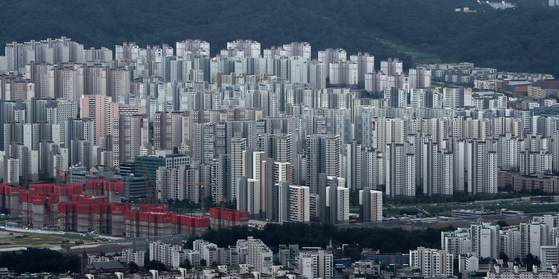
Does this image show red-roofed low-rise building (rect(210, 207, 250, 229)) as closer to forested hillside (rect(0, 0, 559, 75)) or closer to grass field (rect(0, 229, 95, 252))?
grass field (rect(0, 229, 95, 252))

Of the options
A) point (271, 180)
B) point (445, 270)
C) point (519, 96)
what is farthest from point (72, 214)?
point (519, 96)

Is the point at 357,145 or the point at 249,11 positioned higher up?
the point at 249,11

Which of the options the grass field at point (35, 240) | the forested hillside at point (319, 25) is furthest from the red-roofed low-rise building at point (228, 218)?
the forested hillside at point (319, 25)

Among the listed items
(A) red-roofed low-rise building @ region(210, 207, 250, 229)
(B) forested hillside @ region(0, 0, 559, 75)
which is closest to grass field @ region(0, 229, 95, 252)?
(A) red-roofed low-rise building @ region(210, 207, 250, 229)

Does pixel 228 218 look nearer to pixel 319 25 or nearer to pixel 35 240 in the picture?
pixel 35 240

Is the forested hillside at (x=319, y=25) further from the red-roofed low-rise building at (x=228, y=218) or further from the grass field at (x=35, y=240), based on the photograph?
the red-roofed low-rise building at (x=228, y=218)

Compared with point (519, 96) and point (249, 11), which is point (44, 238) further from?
point (249, 11)
